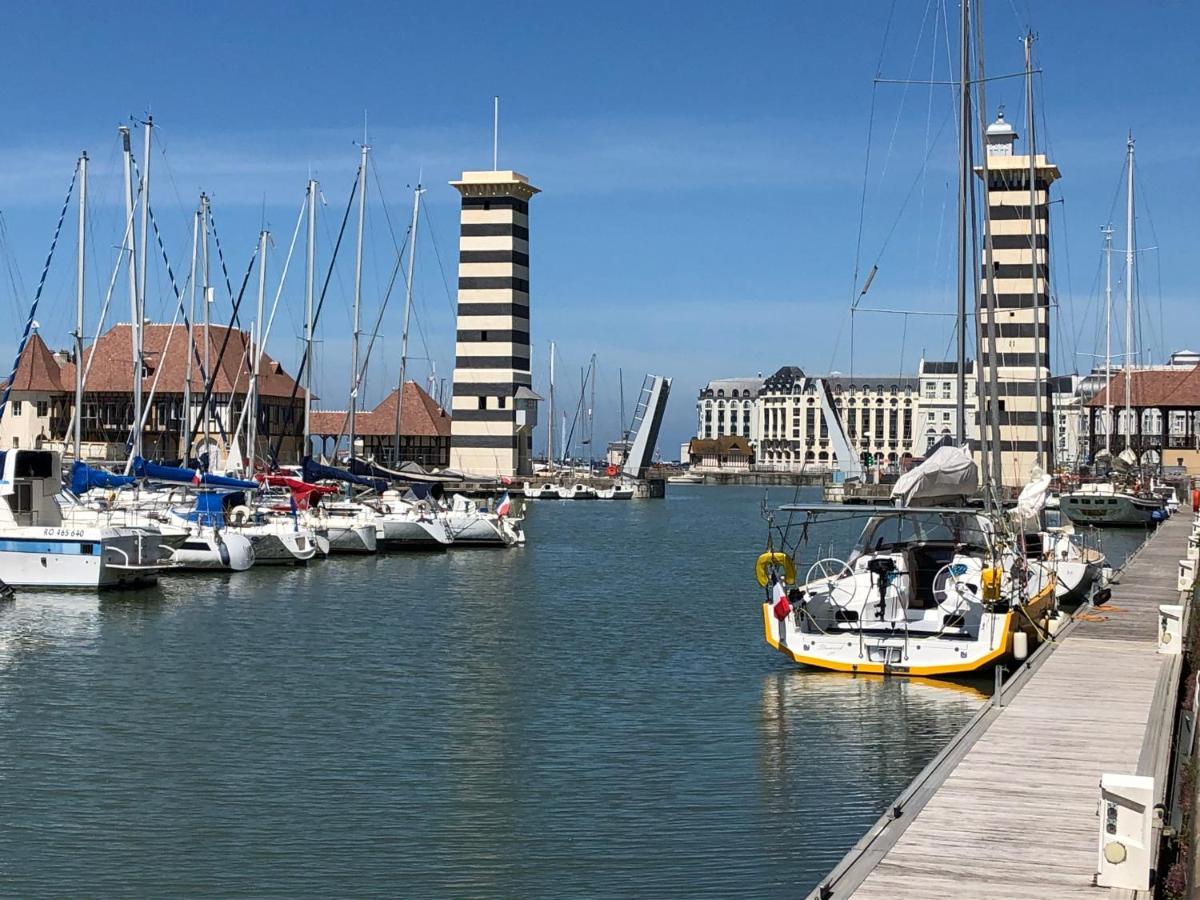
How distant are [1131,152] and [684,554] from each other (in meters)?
35.1

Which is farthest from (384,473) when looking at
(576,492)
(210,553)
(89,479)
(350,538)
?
(576,492)

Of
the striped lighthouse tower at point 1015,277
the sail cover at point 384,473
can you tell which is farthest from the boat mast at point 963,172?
the striped lighthouse tower at point 1015,277

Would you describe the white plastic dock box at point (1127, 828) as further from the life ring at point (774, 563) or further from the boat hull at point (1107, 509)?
the boat hull at point (1107, 509)

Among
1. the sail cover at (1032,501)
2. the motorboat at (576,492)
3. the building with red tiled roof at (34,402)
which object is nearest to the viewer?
the sail cover at (1032,501)

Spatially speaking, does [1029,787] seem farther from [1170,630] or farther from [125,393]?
[125,393]

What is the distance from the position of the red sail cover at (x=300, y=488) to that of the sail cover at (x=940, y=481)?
30558 mm

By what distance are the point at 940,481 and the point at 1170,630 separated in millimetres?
5535

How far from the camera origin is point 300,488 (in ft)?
186

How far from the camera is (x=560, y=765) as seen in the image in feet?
61.9

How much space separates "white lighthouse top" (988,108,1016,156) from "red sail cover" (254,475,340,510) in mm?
52872

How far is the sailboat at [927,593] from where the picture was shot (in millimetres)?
23219

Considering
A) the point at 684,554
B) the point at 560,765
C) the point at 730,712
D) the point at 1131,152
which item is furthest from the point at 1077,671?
the point at 1131,152

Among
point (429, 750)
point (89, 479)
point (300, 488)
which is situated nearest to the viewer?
point (429, 750)

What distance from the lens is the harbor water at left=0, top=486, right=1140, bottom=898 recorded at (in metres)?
14.6
